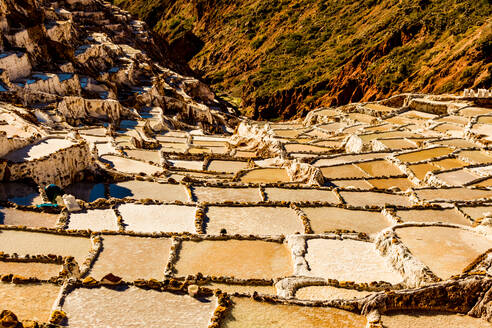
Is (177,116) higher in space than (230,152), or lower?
higher

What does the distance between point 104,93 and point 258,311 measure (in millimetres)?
27333

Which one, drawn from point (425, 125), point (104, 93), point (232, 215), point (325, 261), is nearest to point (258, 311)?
point (325, 261)

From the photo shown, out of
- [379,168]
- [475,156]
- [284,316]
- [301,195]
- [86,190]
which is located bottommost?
[284,316]

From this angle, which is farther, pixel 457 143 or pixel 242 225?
pixel 457 143

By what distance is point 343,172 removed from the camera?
16391 millimetres

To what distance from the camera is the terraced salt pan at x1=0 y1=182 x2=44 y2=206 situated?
11539mm

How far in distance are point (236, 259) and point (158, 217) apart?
2952mm

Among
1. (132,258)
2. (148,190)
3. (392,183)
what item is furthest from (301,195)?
(132,258)

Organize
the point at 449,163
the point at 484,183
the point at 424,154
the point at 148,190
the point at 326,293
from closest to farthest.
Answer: the point at 326,293 < the point at 148,190 < the point at 484,183 < the point at 449,163 < the point at 424,154

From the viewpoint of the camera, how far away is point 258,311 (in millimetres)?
6129

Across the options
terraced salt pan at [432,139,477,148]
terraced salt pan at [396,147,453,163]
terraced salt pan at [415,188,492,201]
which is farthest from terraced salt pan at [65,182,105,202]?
terraced salt pan at [432,139,477,148]

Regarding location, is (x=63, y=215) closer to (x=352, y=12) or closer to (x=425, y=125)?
(x=425, y=125)

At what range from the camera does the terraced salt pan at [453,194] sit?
520 inches

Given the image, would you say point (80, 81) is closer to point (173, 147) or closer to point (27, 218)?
point (173, 147)
